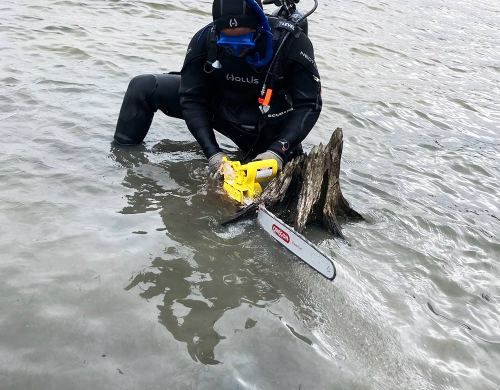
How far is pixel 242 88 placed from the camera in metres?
4.56

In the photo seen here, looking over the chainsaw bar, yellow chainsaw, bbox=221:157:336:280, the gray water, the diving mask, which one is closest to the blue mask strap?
the diving mask

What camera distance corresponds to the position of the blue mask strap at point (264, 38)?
3887 mm

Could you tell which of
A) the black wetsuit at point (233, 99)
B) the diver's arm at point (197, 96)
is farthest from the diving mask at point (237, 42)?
the diver's arm at point (197, 96)

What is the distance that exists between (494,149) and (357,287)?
422 cm

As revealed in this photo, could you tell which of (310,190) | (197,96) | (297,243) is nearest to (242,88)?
(197,96)

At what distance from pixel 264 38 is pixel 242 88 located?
1.83ft

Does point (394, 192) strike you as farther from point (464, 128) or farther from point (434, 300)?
point (464, 128)

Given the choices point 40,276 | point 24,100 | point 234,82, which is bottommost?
point 24,100

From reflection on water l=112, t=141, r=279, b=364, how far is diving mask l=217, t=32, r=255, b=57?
3.74 ft

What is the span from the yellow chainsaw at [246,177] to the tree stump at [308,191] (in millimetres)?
93

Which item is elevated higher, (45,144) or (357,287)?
(357,287)

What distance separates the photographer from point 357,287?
11.4ft

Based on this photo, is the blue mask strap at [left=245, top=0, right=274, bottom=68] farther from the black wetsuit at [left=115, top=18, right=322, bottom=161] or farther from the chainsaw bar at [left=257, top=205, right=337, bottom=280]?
the chainsaw bar at [left=257, top=205, right=337, bottom=280]

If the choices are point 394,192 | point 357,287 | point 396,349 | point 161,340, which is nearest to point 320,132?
point 394,192
